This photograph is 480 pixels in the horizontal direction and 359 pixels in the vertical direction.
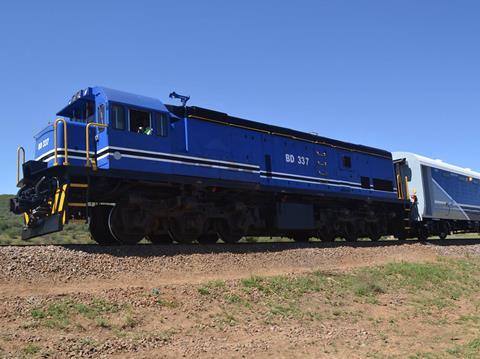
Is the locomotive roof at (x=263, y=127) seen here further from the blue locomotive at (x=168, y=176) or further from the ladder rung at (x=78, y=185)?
the ladder rung at (x=78, y=185)

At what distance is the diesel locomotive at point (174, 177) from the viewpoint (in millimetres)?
11508

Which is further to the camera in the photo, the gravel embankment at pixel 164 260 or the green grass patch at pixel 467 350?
the gravel embankment at pixel 164 260

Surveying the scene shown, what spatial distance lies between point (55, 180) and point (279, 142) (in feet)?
28.4

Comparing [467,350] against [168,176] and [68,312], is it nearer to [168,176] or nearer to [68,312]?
[68,312]

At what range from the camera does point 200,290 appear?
29.5 ft

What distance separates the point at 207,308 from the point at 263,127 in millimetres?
9611

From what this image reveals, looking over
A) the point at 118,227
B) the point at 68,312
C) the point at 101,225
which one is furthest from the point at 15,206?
the point at 68,312

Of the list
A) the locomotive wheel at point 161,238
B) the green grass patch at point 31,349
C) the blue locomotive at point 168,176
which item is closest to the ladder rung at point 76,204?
the blue locomotive at point 168,176

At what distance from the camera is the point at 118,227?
12.1m

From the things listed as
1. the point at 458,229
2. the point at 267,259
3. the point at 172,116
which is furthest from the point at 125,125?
the point at 458,229

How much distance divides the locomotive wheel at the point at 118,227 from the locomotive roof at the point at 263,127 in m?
3.47

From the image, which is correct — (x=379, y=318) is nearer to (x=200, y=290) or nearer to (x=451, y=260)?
(x=200, y=290)

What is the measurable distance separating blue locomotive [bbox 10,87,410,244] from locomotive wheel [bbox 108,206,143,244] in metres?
0.03

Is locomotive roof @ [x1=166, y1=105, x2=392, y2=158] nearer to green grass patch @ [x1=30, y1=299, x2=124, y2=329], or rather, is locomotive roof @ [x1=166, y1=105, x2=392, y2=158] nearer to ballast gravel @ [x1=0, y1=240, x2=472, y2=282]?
ballast gravel @ [x1=0, y1=240, x2=472, y2=282]
